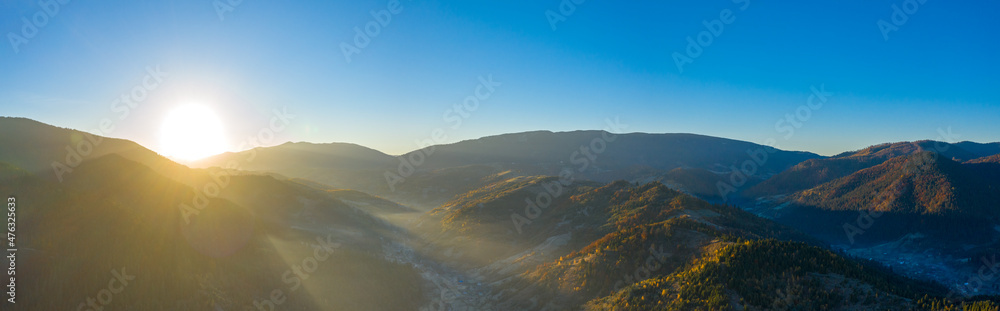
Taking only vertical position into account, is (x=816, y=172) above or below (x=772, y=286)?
above

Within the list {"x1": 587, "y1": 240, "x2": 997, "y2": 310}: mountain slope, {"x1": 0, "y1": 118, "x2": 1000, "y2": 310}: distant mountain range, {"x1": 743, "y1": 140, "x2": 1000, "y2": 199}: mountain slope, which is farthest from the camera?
{"x1": 743, "y1": 140, "x2": 1000, "y2": 199}: mountain slope

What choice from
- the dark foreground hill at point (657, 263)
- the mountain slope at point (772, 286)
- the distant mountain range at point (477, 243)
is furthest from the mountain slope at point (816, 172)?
the mountain slope at point (772, 286)

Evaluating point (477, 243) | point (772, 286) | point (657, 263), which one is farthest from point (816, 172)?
point (772, 286)

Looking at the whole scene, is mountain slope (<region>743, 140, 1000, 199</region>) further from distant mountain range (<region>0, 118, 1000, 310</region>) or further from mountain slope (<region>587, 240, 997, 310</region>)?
mountain slope (<region>587, 240, 997, 310</region>)

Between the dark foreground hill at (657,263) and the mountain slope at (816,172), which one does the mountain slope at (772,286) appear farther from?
the mountain slope at (816,172)

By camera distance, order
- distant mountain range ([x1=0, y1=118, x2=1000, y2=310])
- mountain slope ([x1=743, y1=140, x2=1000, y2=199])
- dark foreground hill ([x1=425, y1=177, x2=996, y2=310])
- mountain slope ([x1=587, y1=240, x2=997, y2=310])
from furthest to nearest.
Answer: mountain slope ([x1=743, y1=140, x2=1000, y2=199])
dark foreground hill ([x1=425, y1=177, x2=996, y2=310])
mountain slope ([x1=587, y1=240, x2=997, y2=310])
distant mountain range ([x1=0, y1=118, x2=1000, y2=310])

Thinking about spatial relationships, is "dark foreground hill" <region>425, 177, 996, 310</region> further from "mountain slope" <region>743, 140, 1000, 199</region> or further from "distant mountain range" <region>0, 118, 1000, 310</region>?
"mountain slope" <region>743, 140, 1000, 199</region>

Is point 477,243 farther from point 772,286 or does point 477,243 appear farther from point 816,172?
point 816,172

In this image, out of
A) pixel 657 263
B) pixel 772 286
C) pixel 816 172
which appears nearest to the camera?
pixel 772 286

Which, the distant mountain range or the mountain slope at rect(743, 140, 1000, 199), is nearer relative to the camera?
the distant mountain range

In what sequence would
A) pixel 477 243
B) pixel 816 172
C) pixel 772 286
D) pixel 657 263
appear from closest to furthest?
1. pixel 772 286
2. pixel 657 263
3. pixel 477 243
4. pixel 816 172

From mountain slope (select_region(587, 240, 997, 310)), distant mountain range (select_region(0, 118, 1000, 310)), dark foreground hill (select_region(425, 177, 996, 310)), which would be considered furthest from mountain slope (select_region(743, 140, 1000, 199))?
mountain slope (select_region(587, 240, 997, 310))
